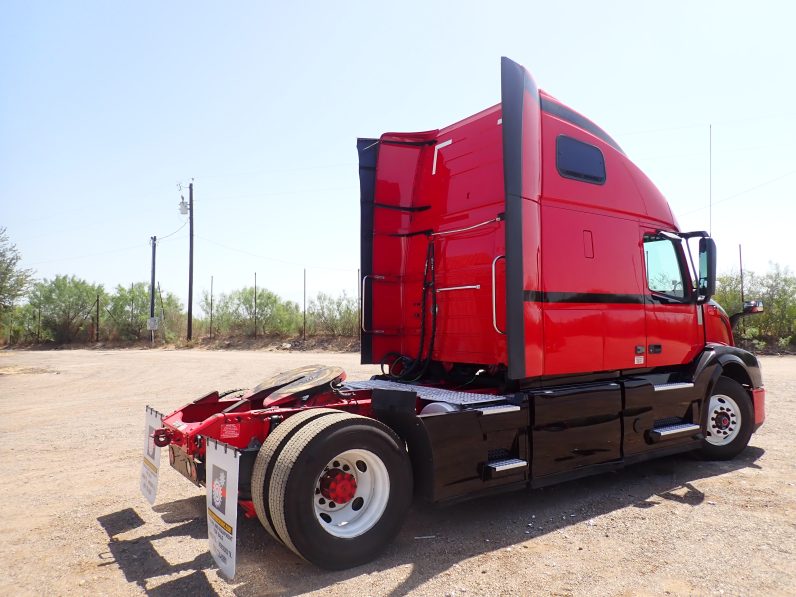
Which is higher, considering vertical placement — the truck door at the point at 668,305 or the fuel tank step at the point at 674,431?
the truck door at the point at 668,305

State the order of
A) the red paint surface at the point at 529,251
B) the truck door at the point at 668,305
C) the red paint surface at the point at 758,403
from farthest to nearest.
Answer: the red paint surface at the point at 758,403 → the truck door at the point at 668,305 → the red paint surface at the point at 529,251

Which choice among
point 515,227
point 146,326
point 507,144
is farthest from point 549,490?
point 146,326

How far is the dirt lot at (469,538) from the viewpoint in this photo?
131 inches

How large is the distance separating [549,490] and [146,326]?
35479 mm

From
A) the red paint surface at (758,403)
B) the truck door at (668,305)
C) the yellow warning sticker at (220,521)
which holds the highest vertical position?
the truck door at (668,305)

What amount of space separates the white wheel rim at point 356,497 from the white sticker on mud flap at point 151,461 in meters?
1.48

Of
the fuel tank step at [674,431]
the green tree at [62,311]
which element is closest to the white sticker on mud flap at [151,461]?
the fuel tank step at [674,431]

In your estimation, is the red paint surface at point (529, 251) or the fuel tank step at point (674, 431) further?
the fuel tank step at point (674, 431)

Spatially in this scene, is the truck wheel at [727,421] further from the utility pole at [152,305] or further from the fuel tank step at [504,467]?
the utility pole at [152,305]

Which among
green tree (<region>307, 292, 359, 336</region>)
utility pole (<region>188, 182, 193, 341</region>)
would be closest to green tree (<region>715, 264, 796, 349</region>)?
green tree (<region>307, 292, 359, 336</region>)

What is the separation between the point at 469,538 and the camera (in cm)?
408

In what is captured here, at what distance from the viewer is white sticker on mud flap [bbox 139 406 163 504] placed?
14.1ft

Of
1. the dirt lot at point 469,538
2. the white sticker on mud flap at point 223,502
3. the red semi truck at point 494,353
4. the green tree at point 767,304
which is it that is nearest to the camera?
the white sticker on mud flap at point 223,502

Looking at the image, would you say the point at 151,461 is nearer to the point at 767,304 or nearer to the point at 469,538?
the point at 469,538
